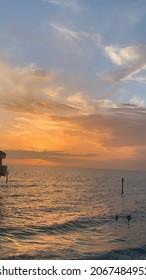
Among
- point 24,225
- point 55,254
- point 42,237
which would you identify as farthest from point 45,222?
point 55,254

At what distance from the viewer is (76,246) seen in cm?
2258

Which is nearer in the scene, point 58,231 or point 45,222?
point 58,231

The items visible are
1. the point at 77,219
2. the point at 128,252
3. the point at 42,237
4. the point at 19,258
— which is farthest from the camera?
the point at 77,219

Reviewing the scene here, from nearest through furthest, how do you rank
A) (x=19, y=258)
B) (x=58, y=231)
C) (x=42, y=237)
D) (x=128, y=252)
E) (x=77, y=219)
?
(x=19, y=258) < (x=128, y=252) < (x=42, y=237) < (x=58, y=231) < (x=77, y=219)

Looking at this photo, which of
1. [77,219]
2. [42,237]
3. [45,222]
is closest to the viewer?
[42,237]

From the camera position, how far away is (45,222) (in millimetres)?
32375

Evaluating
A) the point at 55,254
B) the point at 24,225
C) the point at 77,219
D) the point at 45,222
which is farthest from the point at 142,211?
the point at 55,254

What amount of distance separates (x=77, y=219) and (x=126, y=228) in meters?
6.77

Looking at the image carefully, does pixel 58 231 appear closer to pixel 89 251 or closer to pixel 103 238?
pixel 103 238

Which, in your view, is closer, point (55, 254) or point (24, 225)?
point (55, 254)

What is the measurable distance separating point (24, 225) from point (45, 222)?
283 cm

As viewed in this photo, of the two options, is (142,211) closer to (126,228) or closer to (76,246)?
(126,228)

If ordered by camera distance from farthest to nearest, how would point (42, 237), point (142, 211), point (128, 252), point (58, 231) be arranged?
point (142, 211) < point (58, 231) < point (42, 237) < point (128, 252)

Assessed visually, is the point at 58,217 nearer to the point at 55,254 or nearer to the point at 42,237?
the point at 42,237
